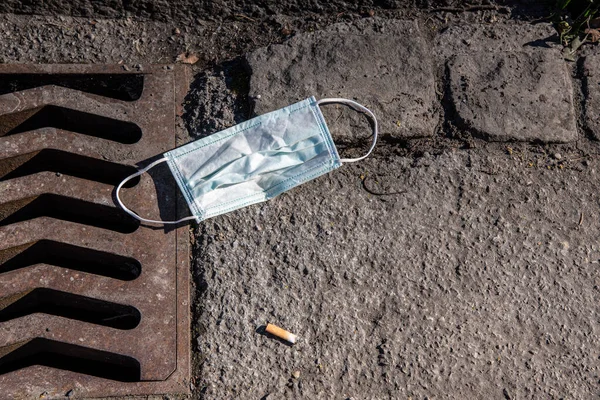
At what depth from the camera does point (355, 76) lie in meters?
1.90

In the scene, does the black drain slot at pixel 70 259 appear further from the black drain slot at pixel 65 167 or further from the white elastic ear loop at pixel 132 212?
the black drain slot at pixel 65 167

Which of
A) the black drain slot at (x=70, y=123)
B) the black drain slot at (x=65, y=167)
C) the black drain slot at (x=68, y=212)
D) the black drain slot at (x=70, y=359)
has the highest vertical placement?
the black drain slot at (x=70, y=123)

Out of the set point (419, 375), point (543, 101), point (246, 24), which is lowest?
point (419, 375)

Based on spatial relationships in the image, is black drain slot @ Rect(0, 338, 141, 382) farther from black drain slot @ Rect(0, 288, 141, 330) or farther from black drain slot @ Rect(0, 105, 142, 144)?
black drain slot @ Rect(0, 105, 142, 144)

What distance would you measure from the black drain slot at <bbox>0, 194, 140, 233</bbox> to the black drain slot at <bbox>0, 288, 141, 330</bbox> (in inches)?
9.9

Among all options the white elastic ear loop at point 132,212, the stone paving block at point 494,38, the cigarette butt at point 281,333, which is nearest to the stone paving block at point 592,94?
the stone paving block at point 494,38

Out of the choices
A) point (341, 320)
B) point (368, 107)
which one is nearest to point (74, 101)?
point (368, 107)

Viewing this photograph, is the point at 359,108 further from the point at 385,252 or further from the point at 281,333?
the point at 281,333

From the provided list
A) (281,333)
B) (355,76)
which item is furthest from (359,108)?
(281,333)

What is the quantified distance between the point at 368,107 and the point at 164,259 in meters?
0.79

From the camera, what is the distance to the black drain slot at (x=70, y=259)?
1726 mm

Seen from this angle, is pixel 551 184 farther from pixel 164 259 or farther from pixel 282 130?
pixel 164 259

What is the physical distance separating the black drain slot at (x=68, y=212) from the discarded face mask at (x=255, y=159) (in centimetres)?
8

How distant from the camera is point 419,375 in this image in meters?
1.59
